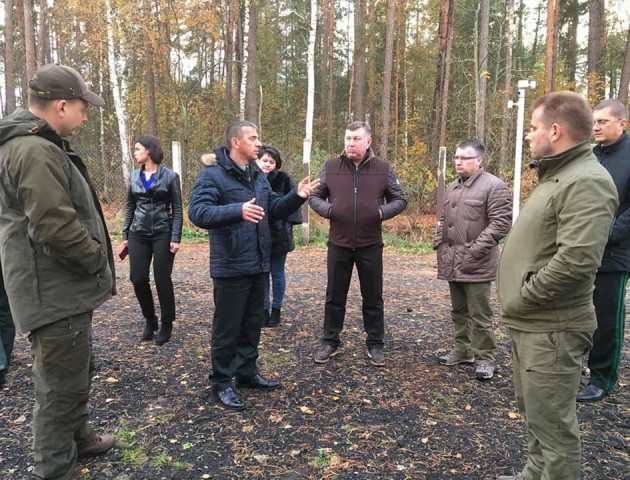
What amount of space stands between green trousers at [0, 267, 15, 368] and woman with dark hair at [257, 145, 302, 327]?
2.47 m

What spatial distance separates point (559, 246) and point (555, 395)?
2.37ft

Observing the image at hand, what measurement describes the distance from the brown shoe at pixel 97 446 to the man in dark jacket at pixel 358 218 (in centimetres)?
197

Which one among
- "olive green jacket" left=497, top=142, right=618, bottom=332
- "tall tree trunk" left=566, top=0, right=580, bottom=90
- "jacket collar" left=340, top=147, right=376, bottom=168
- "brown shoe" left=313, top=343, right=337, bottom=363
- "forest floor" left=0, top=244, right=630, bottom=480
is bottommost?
"forest floor" left=0, top=244, right=630, bottom=480

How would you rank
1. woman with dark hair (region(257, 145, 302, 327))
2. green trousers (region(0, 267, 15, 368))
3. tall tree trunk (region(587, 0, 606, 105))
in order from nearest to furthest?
green trousers (region(0, 267, 15, 368)) < woman with dark hair (region(257, 145, 302, 327)) < tall tree trunk (region(587, 0, 606, 105))

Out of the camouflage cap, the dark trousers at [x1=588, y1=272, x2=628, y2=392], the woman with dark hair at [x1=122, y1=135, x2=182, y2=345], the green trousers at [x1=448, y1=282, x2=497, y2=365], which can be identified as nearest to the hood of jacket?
the camouflage cap

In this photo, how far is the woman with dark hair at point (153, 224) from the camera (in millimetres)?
4676

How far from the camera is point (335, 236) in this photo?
4375mm

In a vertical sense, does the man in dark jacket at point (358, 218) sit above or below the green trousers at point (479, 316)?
above

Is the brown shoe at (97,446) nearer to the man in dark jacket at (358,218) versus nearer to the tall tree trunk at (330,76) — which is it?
the man in dark jacket at (358,218)

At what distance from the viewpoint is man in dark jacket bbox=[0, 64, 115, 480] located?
89.6 inches

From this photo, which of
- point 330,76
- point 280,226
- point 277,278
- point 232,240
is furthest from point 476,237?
point 330,76

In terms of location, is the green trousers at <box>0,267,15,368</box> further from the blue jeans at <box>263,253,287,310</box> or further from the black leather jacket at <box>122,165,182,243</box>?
the blue jeans at <box>263,253,287,310</box>

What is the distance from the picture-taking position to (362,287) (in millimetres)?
4418

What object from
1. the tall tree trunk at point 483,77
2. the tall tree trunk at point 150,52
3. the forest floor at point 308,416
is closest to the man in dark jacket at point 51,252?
the forest floor at point 308,416
